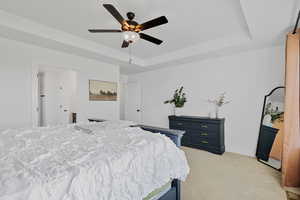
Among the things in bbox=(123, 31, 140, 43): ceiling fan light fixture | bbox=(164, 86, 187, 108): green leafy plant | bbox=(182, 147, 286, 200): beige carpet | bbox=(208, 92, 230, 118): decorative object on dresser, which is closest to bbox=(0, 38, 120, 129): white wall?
bbox=(123, 31, 140, 43): ceiling fan light fixture

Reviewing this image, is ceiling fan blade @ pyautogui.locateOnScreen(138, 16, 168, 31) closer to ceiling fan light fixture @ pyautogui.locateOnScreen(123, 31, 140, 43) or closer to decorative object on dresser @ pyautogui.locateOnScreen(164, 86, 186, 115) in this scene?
ceiling fan light fixture @ pyautogui.locateOnScreen(123, 31, 140, 43)

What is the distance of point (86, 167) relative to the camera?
3.08ft

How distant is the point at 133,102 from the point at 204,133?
111 inches

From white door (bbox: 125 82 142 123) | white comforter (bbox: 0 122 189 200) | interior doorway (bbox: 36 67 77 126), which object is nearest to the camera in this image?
white comforter (bbox: 0 122 189 200)

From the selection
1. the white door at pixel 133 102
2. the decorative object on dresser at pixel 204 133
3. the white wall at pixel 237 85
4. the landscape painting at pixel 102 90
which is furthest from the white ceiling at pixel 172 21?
the white door at pixel 133 102

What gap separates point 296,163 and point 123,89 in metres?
5.14

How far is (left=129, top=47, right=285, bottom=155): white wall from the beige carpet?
23.2 inches

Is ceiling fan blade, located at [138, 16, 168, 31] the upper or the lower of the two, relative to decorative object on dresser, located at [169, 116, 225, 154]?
upper

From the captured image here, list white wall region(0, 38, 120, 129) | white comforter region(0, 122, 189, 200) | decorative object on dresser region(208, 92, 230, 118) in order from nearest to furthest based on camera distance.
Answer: white comforter region(0, 122, 189, 200), white wall region(0, 38, 120, 129), decorative object on dresser region(208, 92, 230, 118)

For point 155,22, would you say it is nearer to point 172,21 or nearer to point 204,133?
point 172,21

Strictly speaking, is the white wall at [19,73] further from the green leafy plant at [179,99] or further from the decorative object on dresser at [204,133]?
the decorative object on dresser at [204,133]

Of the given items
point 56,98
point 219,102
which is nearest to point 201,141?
point 219,102

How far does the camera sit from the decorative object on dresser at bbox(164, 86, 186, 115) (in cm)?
412

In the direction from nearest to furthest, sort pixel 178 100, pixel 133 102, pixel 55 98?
pixel 178 100, pixel 55 98, pixel 133 102
